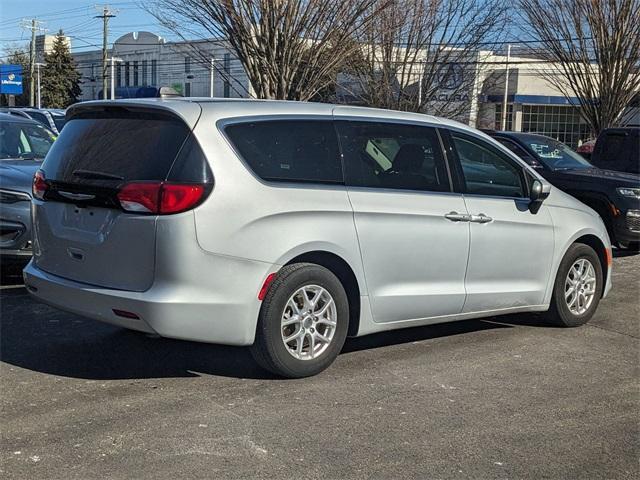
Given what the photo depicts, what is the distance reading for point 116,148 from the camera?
5.24 metres

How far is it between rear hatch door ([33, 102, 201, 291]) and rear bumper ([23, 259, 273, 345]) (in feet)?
0.30

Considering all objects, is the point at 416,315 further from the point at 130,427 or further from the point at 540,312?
the point at 130,427

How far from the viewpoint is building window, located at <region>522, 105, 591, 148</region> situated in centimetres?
5722

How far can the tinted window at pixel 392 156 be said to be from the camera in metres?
5.77

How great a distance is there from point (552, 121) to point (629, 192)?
160 ft

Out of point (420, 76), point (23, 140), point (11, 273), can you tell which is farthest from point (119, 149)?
point (420, 76)

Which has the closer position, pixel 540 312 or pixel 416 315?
pixel 416 315

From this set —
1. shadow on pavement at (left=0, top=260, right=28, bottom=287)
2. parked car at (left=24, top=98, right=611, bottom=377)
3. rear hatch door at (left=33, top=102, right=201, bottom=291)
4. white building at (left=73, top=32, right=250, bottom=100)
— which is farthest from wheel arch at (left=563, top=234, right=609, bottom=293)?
white building at (left=73, top=32, right=250, bottom=100)

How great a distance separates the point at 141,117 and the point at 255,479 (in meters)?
2.48

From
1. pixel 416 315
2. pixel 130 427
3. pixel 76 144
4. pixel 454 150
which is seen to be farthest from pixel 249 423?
pixel 454 150

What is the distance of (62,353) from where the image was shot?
19.5 feet

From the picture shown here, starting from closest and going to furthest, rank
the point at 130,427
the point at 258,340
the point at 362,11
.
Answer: the point at 130,427, the point at 258,340, the point at 362,11

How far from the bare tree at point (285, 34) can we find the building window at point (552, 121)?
45.6 metres

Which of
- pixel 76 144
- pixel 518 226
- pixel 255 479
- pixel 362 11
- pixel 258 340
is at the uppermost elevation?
pixel 362 11
